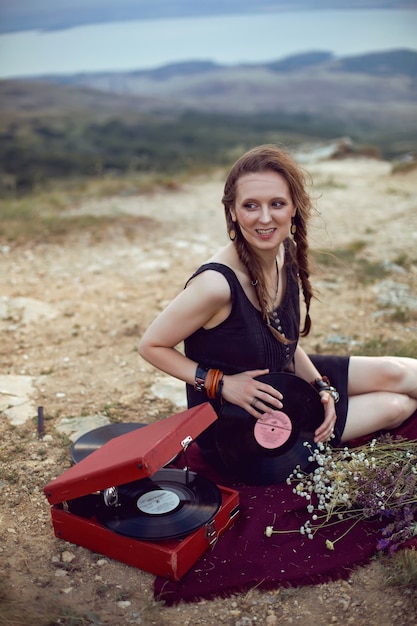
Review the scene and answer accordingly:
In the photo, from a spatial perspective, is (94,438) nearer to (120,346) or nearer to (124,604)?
(124,604)

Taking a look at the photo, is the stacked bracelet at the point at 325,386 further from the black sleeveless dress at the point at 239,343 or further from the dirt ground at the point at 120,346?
the dirt ground at the point at 120,346

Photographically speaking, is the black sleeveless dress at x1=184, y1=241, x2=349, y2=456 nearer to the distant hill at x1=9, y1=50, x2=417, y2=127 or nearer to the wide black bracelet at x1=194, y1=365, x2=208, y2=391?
the wide black bracelet at x1=194, y1=365, x2=208, y2=391

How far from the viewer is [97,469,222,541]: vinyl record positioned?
2693mm

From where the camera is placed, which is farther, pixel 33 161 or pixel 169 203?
pixel 33 161

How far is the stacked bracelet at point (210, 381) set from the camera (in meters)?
3.16

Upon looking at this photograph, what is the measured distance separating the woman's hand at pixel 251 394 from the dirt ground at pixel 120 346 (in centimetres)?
84

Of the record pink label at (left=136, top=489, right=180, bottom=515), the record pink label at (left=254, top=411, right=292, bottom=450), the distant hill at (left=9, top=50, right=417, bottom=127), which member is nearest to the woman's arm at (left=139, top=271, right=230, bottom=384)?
the record pink label at (left=254, top=411, right=292, bottom=450)

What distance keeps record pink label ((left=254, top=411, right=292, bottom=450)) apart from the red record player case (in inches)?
15.5

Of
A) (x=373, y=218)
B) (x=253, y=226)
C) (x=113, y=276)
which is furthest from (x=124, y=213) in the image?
(x=253, y=226)

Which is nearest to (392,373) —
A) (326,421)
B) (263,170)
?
(326,421)

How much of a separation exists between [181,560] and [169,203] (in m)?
7.63

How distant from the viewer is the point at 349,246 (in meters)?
7.87

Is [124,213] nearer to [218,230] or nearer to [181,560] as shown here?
[218,230]

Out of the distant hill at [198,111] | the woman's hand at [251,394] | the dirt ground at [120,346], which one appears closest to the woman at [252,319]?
the woman's hand at [251,394]
